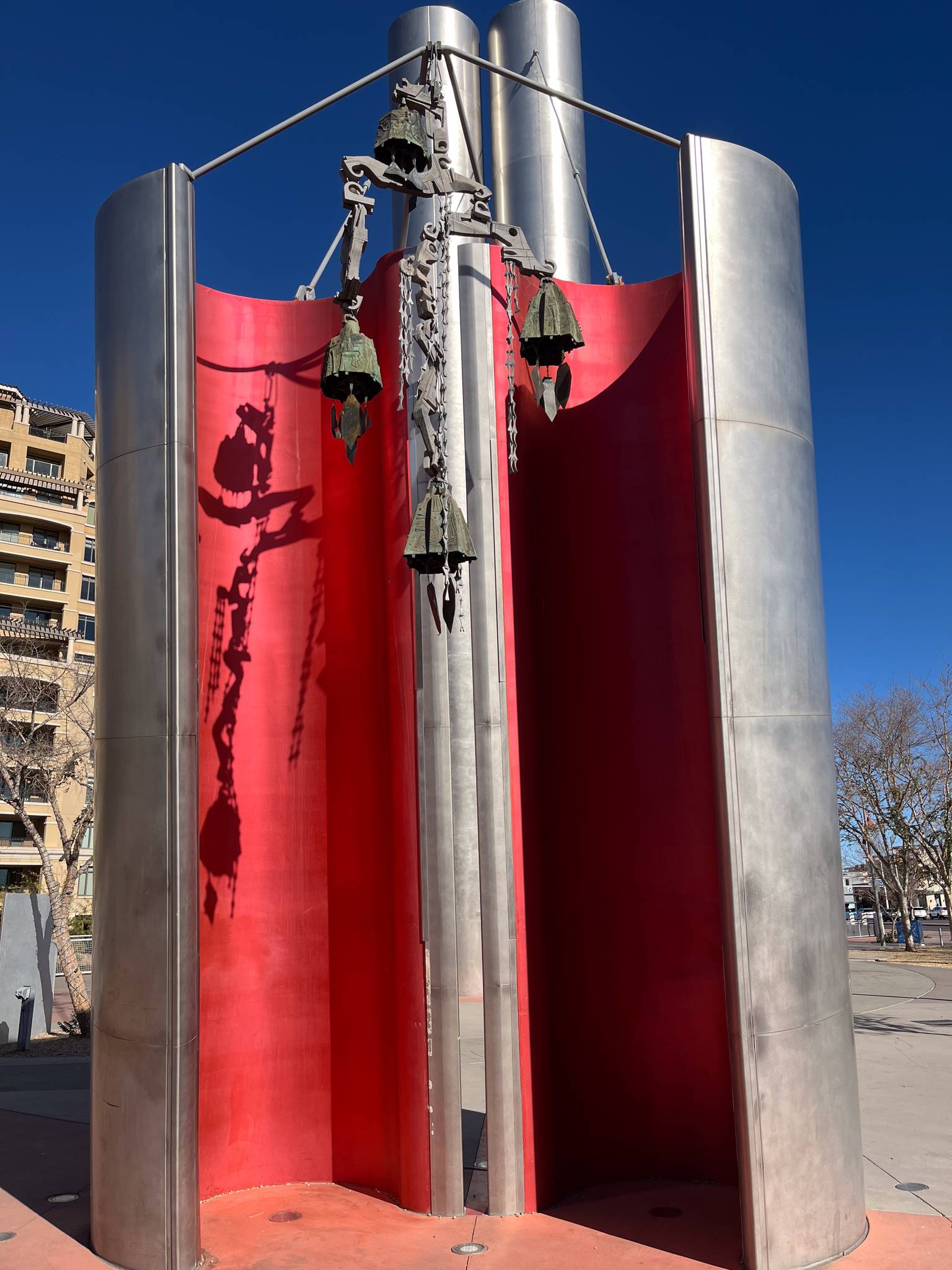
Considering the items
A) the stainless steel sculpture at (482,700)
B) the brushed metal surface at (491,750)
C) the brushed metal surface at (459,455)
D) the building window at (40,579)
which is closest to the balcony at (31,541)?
the building window at (40,579)

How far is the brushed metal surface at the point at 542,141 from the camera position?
56.3ft

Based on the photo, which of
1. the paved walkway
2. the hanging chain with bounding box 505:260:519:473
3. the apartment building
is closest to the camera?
the hanging chain with bounding box 505:260:519:473

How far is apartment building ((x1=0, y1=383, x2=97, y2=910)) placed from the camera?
164ft

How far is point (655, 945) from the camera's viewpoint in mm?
9703

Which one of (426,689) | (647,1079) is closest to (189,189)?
(426,689)

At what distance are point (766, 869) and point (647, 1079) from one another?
2977mm

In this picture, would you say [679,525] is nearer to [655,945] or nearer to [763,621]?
[763,621]

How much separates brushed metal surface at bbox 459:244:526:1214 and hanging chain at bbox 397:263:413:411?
1.97 ft

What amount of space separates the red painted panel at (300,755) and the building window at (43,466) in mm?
50430

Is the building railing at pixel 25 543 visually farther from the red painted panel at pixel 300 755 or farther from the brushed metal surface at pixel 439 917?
the brushed metal surface at pixel 439 917

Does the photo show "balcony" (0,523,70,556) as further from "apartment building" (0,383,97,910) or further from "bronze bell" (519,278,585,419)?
"bronze bell" (519,278,585,419)

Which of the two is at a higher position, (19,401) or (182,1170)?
(19,401)

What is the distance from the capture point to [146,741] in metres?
8.22

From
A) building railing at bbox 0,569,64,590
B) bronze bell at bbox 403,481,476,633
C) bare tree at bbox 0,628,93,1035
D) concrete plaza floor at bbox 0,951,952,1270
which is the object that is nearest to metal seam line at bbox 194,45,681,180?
bronze bell at bbox 403,481,476,633
